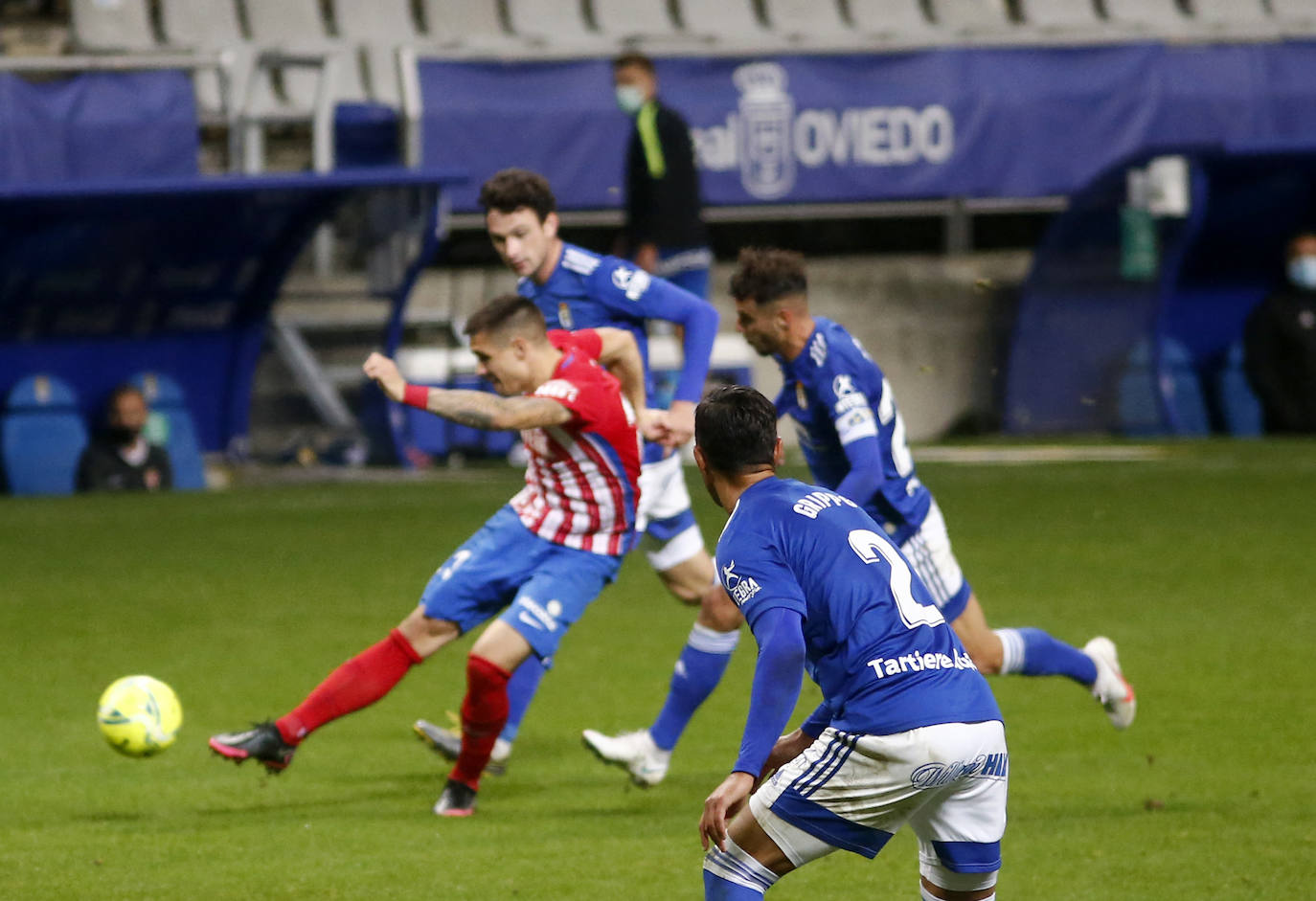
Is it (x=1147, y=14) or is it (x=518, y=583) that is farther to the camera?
(x=1147, y=14)

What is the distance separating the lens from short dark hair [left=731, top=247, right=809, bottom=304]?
19.3ft

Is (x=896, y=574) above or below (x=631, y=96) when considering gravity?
above

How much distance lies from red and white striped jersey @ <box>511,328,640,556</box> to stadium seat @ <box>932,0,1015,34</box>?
586 inches

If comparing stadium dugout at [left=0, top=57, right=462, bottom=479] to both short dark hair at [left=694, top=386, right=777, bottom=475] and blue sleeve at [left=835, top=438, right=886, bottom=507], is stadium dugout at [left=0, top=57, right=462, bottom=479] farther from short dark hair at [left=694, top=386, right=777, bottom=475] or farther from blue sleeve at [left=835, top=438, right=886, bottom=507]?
short dark hair at [left=694, top=386, right=777, bottom=475]

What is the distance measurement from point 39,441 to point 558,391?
29.7ft

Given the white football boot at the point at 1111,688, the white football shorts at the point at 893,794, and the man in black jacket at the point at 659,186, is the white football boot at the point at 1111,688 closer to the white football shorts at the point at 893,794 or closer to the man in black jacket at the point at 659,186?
the white football shorts at the point at 893,794

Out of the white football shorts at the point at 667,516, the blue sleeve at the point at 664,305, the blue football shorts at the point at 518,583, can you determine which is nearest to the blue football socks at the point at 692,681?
the blue football shorts at the point at 518,583

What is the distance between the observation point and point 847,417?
5883mm

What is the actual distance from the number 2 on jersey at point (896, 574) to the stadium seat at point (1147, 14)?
17.5 m

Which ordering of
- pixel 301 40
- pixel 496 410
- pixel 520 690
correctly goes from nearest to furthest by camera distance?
1. pixel 496 410
2. pixel 520 690
3. pixel 301 40

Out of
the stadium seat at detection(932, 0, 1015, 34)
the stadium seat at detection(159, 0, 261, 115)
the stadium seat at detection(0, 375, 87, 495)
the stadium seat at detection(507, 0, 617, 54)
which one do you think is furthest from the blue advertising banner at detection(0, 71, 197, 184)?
the stadium seat at detection(932, 0, 1015, 34)

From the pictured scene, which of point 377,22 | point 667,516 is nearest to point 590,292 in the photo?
point 667,516

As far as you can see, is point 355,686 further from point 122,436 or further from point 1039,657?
point 122,436

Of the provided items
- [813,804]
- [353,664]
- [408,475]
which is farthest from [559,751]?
[408,475]
